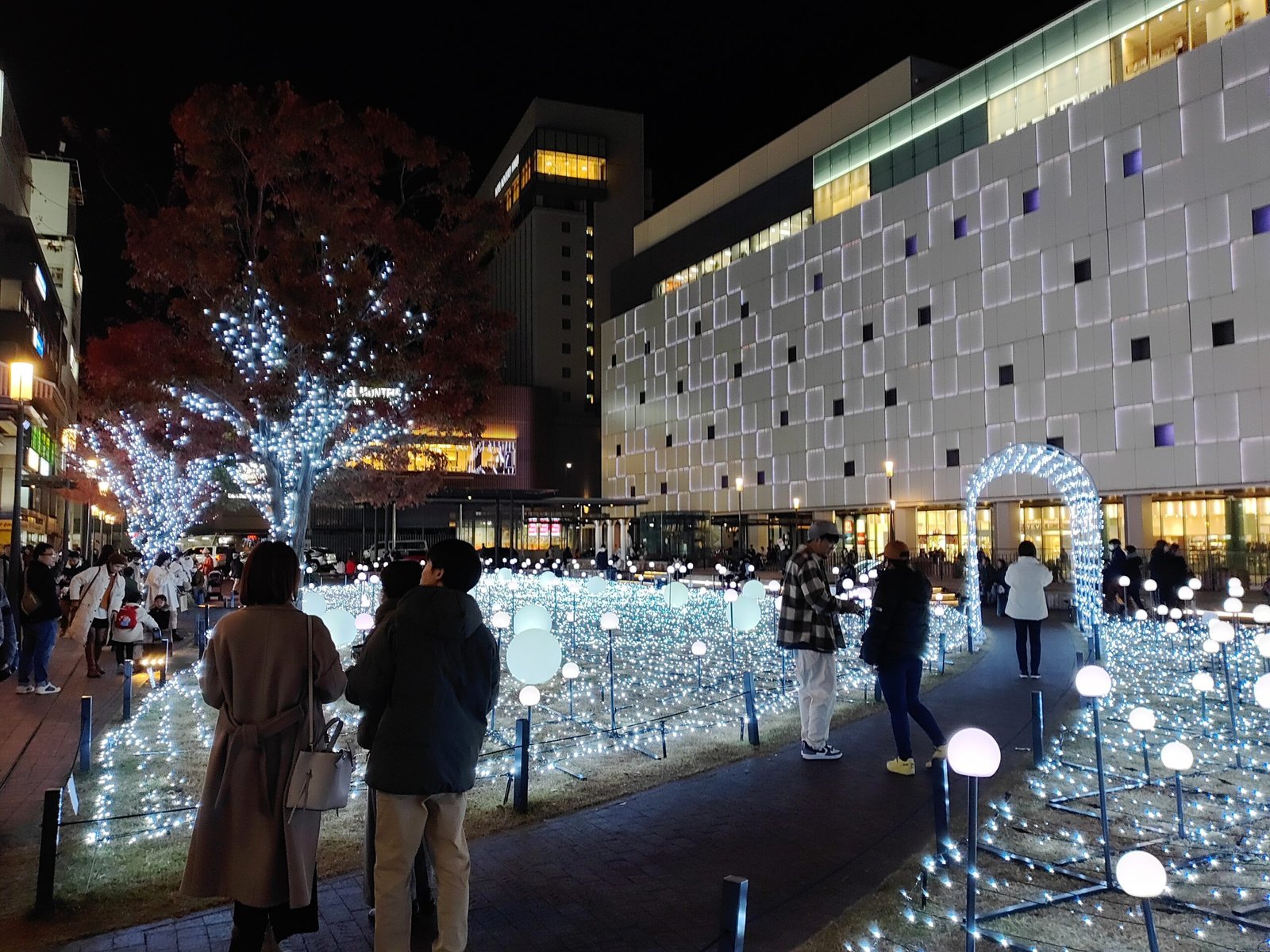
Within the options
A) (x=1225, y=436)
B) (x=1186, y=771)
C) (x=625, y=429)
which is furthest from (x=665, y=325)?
(x=1186, y=771)

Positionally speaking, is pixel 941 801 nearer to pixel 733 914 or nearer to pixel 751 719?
pixel 733 914

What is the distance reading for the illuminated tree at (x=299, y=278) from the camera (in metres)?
15.4

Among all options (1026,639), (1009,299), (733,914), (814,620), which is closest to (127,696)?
(814,620)

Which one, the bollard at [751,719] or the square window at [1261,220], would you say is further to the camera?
the square window at [1261,220]

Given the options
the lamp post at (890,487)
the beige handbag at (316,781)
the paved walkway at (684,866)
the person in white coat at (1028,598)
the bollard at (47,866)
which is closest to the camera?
the beige handbag at (316,781)

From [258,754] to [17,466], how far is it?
14329 mm

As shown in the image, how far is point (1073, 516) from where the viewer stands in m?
16.8

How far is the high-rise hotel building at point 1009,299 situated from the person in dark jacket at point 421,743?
90.3 feet

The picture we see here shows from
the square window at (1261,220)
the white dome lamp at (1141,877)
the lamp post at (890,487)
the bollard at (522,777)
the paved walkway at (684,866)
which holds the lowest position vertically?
the paved walkway at (684,866)

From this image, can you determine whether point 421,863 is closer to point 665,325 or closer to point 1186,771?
point 1186,771

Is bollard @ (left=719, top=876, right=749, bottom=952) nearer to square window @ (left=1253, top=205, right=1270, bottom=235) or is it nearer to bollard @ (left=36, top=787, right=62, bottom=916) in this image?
bollard @ (left=36, top=787, right=62, bottom=916)

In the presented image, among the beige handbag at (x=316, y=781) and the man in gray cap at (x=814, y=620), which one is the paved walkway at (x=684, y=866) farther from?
the beige handbag at (x=316, y=781)

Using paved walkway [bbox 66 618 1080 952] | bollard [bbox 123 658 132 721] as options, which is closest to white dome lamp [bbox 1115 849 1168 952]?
paved walkway [bbox 66 618 1080 952]

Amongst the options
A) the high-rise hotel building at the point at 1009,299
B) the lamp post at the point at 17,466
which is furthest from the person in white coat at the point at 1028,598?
the high-rise hotel building at the point at 1009,299
